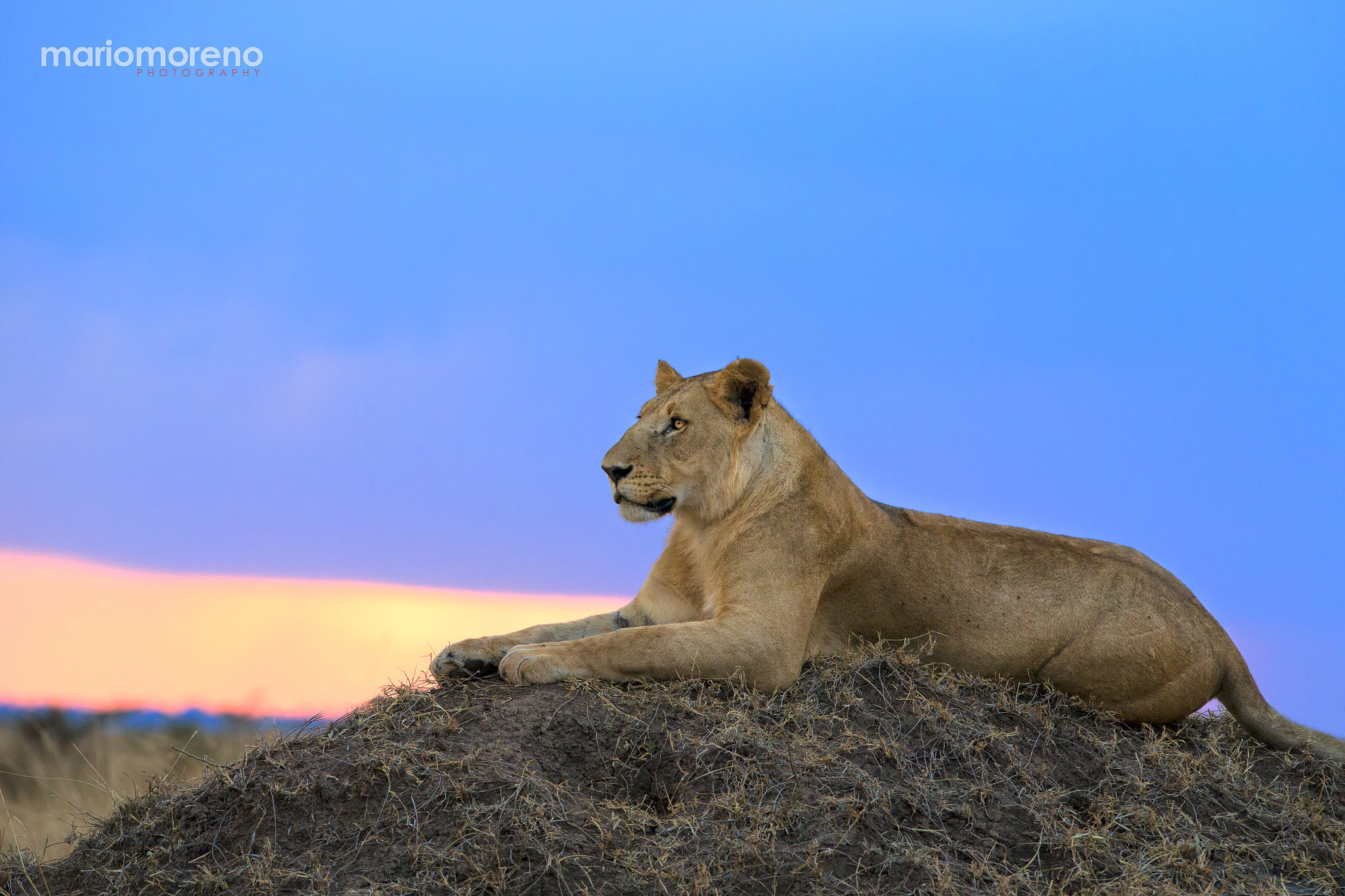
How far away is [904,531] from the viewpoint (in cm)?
764

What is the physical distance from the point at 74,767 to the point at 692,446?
16.5 ft

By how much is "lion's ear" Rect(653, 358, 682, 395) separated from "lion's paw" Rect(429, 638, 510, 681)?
2.13 metres

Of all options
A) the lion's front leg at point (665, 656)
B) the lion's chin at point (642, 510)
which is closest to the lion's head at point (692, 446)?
the lion's chin at point (642, 510)

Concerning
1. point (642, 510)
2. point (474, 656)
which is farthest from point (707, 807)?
point (642, 510)

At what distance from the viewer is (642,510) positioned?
7.05 metres

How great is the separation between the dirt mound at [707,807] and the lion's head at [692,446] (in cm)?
120

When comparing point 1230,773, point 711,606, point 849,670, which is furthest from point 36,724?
point 1230,773

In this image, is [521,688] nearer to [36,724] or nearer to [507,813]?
[507,813]

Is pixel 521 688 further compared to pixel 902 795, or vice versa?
pixel 521 688

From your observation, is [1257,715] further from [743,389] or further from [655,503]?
[655,503]

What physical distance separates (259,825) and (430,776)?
3.01 feet

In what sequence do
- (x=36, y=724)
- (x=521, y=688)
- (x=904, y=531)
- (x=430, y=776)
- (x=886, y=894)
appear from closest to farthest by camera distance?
(x=886, y=894), (x=430, y=776), (x=521, y=688), (x=904, y=531), (x=36, y=724)

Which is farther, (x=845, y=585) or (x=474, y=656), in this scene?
(x=845, y=585)

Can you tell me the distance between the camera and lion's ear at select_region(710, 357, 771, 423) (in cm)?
722
